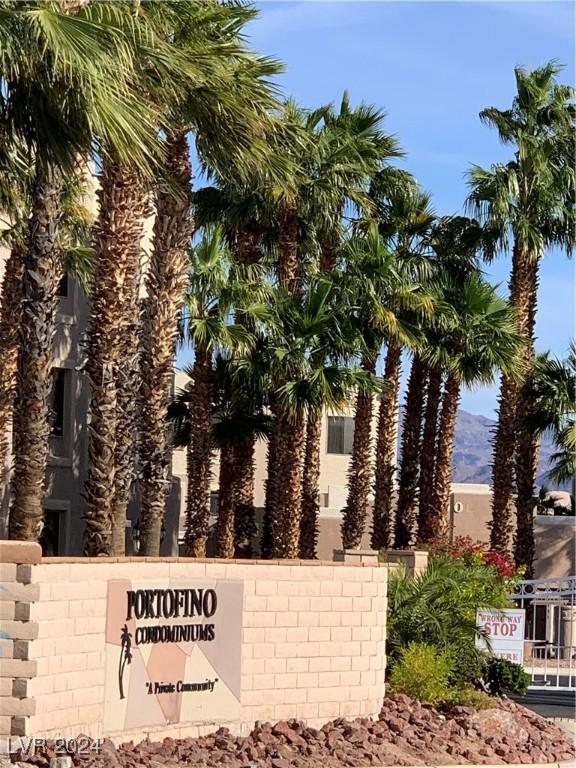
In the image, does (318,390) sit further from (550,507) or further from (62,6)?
(550,507)

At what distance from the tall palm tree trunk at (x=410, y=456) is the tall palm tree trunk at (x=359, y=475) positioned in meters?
1.12

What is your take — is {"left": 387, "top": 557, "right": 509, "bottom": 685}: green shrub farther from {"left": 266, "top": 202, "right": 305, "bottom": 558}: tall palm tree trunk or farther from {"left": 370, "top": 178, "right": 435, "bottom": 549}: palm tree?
{"left": 370, "top": 178, "right": 435, "bottom": 549}: palm tree

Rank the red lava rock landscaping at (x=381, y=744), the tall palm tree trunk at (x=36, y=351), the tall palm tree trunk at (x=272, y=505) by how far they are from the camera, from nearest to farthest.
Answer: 1. the red lava rock landscaping at (x=381, y=744)
2. the tall palm tree trunk at (x=36, y=351)
3. the tall palm tree trunk at (x=272, y=505)

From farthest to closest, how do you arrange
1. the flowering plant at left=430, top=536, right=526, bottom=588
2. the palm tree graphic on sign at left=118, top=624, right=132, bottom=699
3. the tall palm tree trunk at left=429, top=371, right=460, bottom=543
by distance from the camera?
the tall palm tree trunk at left=429, top=371, right=460, bottom=543, the flowering plant at left=430, top=536, right=526, bottom=588, the palm tree graphic on sign at left=118, top=624, right=132, bottom=699

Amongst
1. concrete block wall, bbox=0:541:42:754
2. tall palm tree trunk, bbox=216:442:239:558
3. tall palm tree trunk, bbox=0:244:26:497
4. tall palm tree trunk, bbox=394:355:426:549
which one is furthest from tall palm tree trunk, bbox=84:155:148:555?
tall palm tree trunk, bbox=394:355:426:549

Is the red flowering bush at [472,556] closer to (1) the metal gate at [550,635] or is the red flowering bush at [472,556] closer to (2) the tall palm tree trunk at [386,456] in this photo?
(1) the metal gate at [550,635]

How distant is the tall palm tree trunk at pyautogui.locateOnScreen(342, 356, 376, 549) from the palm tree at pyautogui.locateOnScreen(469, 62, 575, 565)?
3129mm

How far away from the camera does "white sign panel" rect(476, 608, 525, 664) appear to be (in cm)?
2255

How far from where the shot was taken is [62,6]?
54.1 ft

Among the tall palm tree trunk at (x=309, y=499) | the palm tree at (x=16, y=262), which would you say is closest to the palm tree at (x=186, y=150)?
the palm tree at (x=16, y=262)

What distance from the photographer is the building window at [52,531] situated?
3466 cm

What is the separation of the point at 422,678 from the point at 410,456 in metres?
19.1

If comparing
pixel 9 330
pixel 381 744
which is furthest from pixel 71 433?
pixel 381 744

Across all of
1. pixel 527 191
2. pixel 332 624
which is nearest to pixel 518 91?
pixel 527 191
